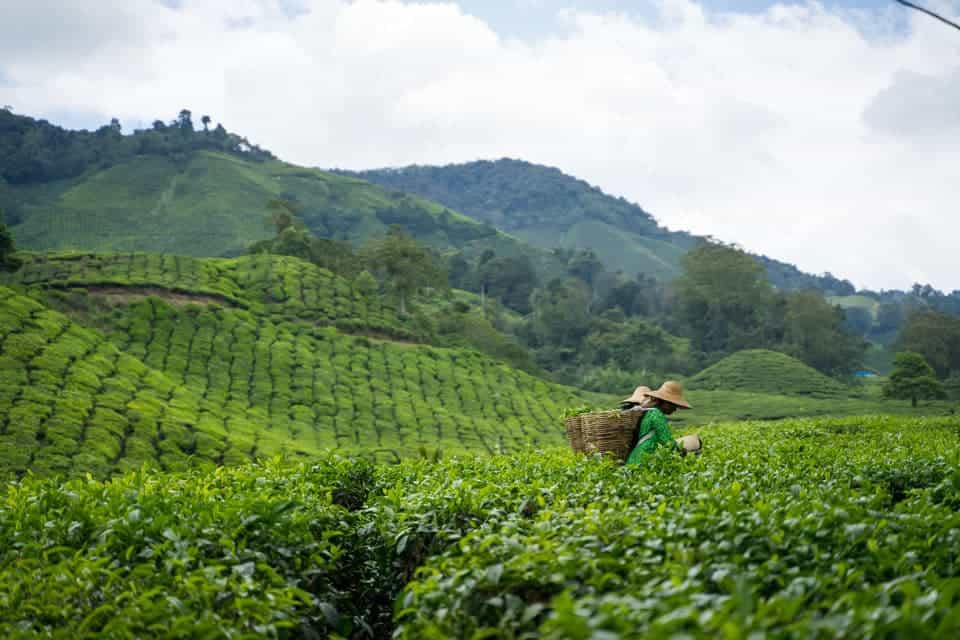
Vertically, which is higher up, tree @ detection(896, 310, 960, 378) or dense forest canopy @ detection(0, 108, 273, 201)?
dense forest canopy @ detection(0, 108, 273, 201)

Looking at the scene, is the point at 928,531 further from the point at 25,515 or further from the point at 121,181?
the point at 121,181

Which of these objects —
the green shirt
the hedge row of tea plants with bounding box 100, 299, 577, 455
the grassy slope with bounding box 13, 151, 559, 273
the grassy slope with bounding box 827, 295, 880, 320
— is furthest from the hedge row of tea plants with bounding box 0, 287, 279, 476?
the grassy slope with bounding box 827, 295, 880, 320

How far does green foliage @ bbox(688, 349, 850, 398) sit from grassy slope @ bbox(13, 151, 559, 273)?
45719 millimetres

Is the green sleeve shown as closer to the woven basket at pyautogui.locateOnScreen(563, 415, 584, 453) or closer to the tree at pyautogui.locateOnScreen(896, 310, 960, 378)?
the woven basket at pyautogui.locateOnScreen(563, 415, 584, 453)

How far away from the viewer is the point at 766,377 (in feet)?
176

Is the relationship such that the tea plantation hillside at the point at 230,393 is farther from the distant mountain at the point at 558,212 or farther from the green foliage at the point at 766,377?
the distant mountain at the point at 558,212

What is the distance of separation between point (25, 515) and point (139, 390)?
2192 centimetres

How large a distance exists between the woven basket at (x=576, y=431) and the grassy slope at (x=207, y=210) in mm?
75987

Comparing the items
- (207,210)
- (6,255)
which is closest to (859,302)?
(207,210)

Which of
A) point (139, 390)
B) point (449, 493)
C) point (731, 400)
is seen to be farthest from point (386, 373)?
point (449, 493)

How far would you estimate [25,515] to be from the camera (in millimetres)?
4031

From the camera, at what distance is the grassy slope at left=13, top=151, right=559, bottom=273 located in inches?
3140

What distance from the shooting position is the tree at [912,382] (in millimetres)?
39656

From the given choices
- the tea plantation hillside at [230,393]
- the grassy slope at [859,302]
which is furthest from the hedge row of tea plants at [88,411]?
the grassy slope at [859,302]
